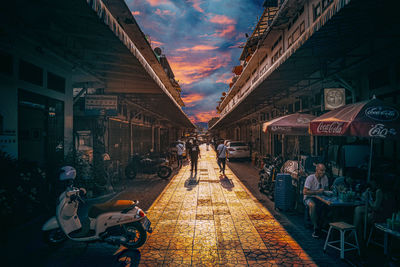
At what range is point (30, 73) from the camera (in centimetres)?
676

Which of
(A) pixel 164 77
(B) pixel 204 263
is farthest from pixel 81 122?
(A) pixel 164 77

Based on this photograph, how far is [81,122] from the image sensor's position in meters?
11.8

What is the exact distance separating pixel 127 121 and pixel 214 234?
1251 centimetres

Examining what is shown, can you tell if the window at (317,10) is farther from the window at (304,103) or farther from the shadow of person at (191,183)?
the shadow of person at (191,183)

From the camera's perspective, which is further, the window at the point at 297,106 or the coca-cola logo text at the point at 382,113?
the window at the point at 297,106

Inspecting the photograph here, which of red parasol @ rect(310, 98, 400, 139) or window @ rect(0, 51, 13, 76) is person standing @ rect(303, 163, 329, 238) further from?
window @ rect(0, 51, 13, 76)

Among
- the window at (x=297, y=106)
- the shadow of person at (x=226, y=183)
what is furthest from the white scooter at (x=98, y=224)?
the window at (x=297, y=106)

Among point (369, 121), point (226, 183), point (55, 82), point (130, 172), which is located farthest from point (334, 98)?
point (130, 172)

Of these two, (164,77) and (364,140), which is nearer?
(364,140)

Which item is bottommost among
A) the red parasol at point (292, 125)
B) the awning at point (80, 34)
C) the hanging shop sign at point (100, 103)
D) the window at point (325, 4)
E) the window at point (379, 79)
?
the red parasol at point (292, 125)

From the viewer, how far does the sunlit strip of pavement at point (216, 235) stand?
13.9 feet

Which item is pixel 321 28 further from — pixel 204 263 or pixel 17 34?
pixel 17 34

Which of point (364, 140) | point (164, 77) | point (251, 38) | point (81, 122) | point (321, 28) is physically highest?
point (251, 38)

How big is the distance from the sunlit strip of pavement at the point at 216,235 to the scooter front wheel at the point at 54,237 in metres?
1.69
